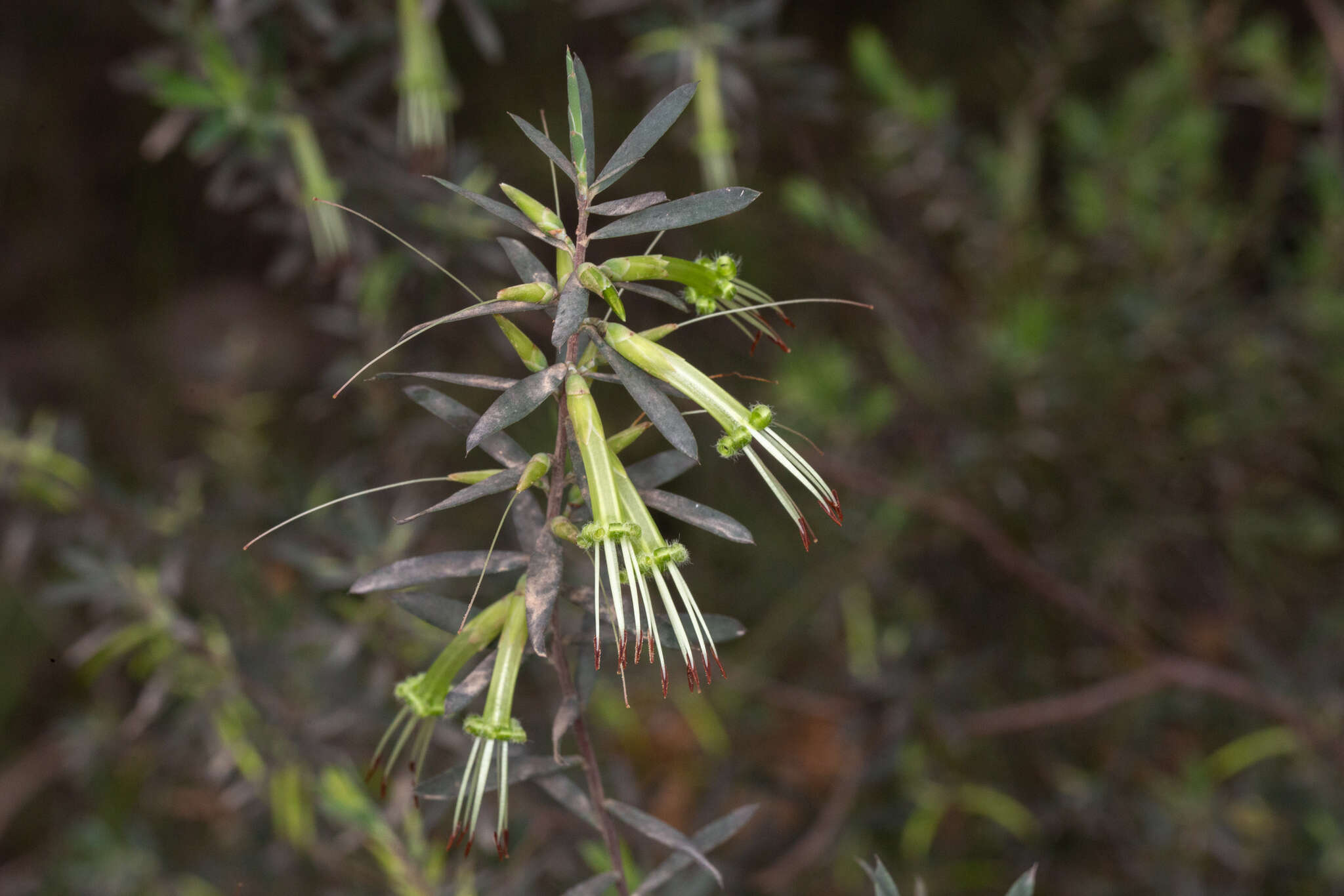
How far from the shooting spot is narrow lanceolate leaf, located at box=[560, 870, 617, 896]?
1.74 ft

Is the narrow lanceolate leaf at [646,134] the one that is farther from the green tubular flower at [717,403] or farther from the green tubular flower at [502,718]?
the green tubular flower at [502,718]

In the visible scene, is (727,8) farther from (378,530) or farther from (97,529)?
(97,529)

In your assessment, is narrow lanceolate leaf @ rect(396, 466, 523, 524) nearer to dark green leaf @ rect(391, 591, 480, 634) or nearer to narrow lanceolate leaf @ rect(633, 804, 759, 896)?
dark green leaf @ rect(391, 591, 480, 634)

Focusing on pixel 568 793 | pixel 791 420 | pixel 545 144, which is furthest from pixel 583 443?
pixel 791 420

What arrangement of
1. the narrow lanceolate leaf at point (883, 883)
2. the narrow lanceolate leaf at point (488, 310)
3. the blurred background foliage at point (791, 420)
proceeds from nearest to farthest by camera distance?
the narrow lanceolate leaf at point (488, 310) → the narrow lanceolate leaf at point (883, 883) → the blurred background foliage at point (791, 420)

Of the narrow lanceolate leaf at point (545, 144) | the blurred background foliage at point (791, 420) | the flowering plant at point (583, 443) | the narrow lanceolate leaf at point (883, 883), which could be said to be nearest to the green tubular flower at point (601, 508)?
the flowering plant at point (583, 443)

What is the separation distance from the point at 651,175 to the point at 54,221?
1.33 meters

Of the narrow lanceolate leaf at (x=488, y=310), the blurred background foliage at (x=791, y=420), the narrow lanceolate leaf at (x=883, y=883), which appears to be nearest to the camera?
the narrow lanceolate leaf at (x=488, y=310)

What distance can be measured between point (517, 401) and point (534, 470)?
0.05 m

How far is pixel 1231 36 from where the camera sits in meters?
1.74

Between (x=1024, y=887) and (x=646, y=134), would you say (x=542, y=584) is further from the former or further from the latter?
(x=1024, y=887)

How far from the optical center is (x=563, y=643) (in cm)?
50

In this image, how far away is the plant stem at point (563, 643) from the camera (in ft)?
1.41

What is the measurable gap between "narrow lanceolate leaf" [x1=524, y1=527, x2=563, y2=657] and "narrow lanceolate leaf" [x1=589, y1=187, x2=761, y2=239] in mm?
156
